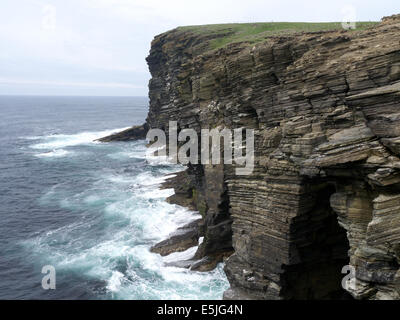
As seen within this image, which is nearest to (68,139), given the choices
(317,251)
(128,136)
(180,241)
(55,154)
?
(128,136)

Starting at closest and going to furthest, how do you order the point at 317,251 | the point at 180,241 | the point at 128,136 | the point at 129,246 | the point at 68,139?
the point at 317,251 < the point at 180,241 < the point at 129,246 < the point at 128,136 < the point at 68,139

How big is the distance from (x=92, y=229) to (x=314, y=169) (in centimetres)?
3544

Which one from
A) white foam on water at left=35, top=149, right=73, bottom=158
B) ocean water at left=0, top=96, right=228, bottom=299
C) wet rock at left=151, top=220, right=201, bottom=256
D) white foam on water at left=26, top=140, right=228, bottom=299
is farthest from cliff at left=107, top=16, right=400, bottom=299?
white foam on water at left=35, top=149, right=73, bottom=158

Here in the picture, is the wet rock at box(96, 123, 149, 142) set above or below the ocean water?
above

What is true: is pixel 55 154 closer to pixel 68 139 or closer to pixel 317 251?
pixel 68 139

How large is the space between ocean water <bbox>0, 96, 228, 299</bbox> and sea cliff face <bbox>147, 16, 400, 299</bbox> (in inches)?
237

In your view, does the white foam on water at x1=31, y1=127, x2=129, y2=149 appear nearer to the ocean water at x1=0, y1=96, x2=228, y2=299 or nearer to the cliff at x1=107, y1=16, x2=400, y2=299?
the ocean water at x1=0, y1=96, x2=228, y2=299

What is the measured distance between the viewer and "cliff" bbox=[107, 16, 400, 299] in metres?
16.9

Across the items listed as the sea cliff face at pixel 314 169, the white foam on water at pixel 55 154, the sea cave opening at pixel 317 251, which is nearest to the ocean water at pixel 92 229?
the white foam on water at pixel 55 154

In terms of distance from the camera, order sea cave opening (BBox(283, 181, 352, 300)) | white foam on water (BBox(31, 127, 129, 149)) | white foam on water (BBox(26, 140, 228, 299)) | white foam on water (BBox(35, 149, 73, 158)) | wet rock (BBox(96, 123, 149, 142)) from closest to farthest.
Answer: sea cave opening (BBox(283, 181, 352, 300))
white foam on water (BBox(26, 140, 228, 299))
white foam on water (BBox(35, 149, 73, 158))
white foam on water (BBox(31, 127, 129, 149))
wet rock (BBox(96, 123, 149, 142))

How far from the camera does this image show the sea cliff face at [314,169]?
16.9m

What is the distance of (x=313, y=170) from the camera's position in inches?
760

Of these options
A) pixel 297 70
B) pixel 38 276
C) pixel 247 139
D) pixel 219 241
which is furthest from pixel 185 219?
pixel 297 70

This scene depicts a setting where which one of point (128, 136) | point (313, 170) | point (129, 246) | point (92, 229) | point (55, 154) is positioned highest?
point (313, 170)
